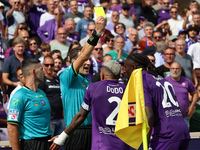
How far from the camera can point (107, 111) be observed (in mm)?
4797

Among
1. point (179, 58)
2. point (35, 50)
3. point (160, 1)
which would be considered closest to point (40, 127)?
point (35, 50)

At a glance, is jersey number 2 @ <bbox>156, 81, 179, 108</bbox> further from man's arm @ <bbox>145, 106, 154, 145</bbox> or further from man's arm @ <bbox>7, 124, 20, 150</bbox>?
man's arm @ <bbox>7, 124, 20, 150</bbox>

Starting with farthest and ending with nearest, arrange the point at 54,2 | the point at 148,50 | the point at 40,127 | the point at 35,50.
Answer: the point at 54,2
the point at 148,50
the point at 35,50
the point at 40,127

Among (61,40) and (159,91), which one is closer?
(159,91)

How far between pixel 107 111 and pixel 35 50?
18.0ft

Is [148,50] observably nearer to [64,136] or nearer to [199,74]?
[199,74]

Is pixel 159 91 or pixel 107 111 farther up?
pixel 159 91

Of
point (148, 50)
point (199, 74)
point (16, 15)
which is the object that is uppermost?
point (16, 15)

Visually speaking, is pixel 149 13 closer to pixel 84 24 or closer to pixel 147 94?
pixel 84 24

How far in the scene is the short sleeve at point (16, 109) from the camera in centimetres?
475

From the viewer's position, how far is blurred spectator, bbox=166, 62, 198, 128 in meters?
8.77

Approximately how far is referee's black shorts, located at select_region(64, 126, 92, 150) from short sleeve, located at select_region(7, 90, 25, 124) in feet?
3.25

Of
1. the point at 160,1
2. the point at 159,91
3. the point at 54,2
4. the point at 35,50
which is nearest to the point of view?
the point at 159,91

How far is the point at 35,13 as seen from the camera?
12.0m
